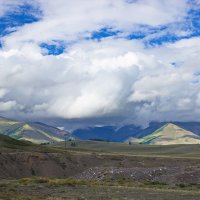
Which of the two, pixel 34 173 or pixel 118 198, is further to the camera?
pixel 34 173

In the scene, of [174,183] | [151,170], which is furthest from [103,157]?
[174,183]

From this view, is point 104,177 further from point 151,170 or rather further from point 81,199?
point 81,199

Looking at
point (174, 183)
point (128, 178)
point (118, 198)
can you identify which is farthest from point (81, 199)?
point (128, 178)

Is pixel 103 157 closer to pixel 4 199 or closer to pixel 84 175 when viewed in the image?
pixel 84 175

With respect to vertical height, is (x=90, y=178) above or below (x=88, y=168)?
below

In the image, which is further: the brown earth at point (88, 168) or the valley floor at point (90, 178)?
the brown earth at point (88, 168)

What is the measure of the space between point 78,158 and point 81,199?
10140cm

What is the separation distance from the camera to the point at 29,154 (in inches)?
5448

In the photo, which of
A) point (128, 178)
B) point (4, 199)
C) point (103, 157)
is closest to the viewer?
point (4, 199)

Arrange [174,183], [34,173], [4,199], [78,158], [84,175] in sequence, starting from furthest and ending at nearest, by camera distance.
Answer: [78,158], [34,173], [84,175], [174,183], [4,199]

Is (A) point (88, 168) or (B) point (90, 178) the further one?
(A) point (88, 168)

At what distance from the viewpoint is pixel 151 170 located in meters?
88.6

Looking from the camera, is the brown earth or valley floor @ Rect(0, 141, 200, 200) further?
the brown earth

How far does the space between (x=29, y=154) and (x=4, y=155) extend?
9.60 meters
